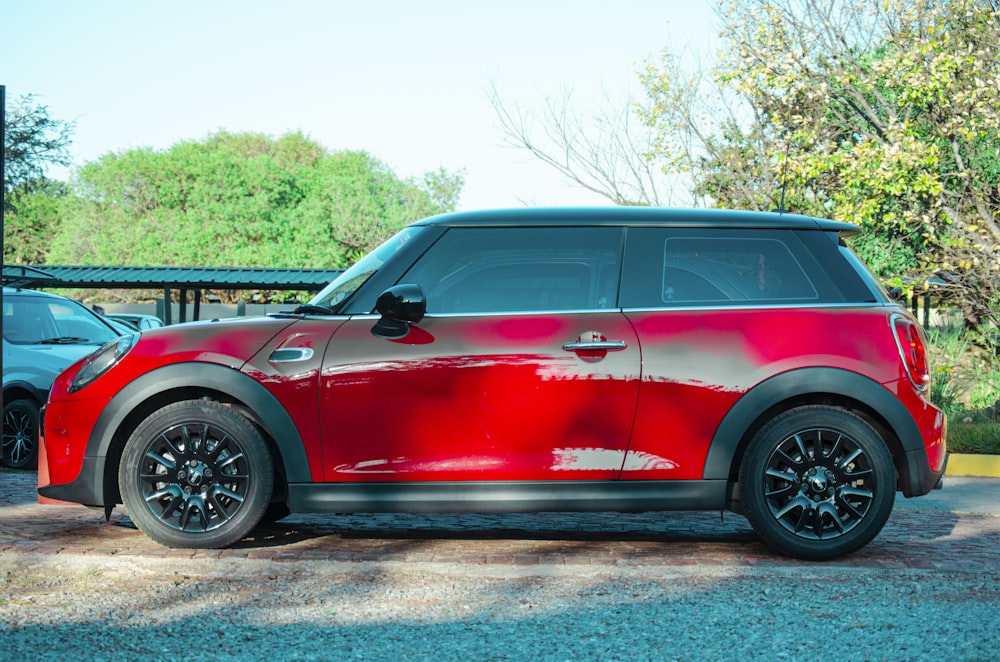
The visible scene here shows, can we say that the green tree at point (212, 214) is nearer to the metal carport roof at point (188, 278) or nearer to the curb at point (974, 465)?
the metal carport roof at point (188, 278)

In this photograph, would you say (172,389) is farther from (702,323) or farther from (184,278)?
(184,278)

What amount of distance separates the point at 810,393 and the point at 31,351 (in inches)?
295

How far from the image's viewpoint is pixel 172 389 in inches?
213

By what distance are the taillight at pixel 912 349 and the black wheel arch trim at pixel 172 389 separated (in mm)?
2865

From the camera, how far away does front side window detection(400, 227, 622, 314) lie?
5.45m

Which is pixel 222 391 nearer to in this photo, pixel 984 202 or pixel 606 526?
pixel 606 526

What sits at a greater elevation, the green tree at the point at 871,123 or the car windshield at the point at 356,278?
the green tree at the point at 871,123

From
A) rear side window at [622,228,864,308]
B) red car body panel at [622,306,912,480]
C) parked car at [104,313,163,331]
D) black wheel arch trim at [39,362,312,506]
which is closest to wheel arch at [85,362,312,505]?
black wheel arch trim at [39,362,312,506]

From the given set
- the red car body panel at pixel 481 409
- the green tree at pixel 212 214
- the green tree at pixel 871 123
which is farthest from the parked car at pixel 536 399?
the green tree at pixel 212 214

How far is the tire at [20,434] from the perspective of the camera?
9.94 metres

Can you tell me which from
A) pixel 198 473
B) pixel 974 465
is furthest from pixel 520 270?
pixel 974 465

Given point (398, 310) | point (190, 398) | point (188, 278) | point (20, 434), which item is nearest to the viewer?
point (398, 310)

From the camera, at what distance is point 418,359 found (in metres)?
5.29

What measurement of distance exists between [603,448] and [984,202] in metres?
11.7
